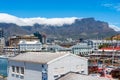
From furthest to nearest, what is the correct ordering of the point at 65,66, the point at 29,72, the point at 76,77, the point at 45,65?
the point at 29,72 → the point at 65,66 → the point at 45,65 → the point at 76,77

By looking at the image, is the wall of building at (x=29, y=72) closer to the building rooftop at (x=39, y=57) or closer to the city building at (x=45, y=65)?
the city building at (x=45, y=65)

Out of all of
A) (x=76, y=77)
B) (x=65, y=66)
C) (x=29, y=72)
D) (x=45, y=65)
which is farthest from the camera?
(x=29, y=72)

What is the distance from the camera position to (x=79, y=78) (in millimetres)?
13039

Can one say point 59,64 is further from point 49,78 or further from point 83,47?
point 83,47

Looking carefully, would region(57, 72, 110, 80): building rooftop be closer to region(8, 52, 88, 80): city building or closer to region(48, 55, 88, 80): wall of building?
region(48, 55, 88, 80): wall of building

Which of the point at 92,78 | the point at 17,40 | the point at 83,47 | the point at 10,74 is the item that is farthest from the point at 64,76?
the point at 17,40

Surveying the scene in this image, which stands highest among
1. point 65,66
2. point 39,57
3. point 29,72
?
point 39,57

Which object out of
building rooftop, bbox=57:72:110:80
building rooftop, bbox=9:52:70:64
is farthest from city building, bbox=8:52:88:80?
building rooftop, bbox=57:72:110:80

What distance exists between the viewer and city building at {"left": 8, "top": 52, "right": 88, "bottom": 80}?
14.2m

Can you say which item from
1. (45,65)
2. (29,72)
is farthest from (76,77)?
(29,72)

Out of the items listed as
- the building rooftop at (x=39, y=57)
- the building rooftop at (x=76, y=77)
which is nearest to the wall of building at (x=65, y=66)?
the building rooftop at (x=39, y=57)

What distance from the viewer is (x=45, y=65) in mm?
14086

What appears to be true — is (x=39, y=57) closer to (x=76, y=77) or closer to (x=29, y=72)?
(x=29, y=72)

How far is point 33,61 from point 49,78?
1280mm
